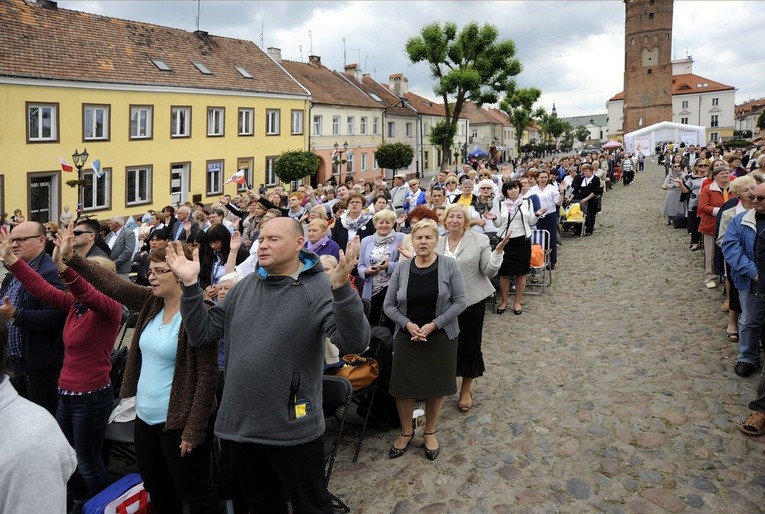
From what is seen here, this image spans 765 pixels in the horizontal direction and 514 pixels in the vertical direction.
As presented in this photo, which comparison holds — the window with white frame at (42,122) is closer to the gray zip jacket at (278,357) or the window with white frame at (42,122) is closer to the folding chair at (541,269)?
the folding chair at (541,269)

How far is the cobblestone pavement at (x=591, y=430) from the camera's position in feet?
13.5

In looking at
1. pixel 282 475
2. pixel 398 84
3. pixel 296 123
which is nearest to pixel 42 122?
pixel 296 123

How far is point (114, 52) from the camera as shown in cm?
2816

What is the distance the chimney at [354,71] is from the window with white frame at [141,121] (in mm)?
26700

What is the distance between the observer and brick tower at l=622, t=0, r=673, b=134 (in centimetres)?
7956

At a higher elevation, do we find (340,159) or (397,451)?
(340,159)

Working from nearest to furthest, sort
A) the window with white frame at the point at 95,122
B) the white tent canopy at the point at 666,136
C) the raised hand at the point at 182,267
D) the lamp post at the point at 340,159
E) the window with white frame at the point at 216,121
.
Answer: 1. the raised hand at the point at 182,267
2. the window with white frame at the point at 95,122
3. the window with white frame at the point at 216,121
4. the lamp post at the point at 340,159
5. the white tent canopy at the point at 666,136

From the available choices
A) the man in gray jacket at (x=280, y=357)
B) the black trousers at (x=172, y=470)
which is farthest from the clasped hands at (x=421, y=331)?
the black trousers at (x=172, y=470)

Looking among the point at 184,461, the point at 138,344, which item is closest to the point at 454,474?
the point at 184,461

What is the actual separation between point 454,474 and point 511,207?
→ 4.87 metres

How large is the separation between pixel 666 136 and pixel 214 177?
3926cm

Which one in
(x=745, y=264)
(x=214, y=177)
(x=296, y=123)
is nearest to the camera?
(x=745, y=264)

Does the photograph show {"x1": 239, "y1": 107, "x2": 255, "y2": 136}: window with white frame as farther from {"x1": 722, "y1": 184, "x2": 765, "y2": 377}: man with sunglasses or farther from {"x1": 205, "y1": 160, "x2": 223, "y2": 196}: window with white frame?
{"x1": 722, "y1": 184, "x2": 765, "y2": 377}: man with sunglasses

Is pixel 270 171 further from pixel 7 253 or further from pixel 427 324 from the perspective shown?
pixel 7 253
